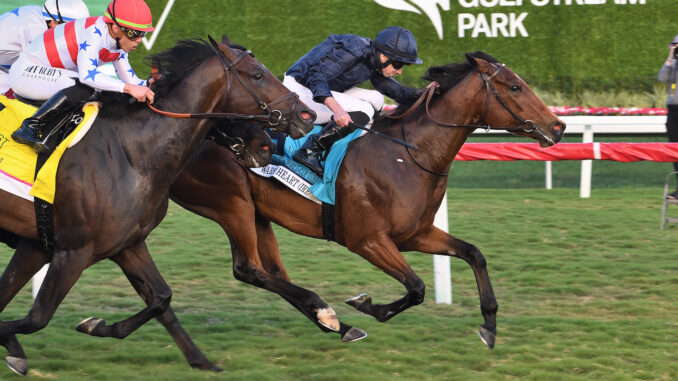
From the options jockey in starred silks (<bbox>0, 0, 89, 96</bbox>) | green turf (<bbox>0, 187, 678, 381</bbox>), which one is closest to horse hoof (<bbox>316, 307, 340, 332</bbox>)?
green turf (<bbox>0, 187, 678, 381</bbox>)

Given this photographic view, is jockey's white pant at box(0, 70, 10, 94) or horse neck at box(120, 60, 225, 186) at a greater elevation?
jockey's white pant at box(0, 70, 10, 94)

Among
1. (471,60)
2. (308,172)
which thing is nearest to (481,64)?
(471,60)

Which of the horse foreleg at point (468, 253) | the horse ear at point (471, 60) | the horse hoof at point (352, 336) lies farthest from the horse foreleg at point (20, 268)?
the horse ear at point (471, 60)

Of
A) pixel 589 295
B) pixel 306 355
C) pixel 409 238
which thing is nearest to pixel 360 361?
pixel 306 355

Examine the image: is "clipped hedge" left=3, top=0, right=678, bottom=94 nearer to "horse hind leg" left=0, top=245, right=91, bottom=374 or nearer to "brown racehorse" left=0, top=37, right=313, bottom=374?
"brown racehorse" left=0, top=37, right=313, bottom=374

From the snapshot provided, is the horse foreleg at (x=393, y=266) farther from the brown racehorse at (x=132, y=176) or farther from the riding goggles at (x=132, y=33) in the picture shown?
the riding goggles at (x=132, y=33)

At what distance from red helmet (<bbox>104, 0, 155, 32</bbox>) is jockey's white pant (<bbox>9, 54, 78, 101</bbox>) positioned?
14.2 inches

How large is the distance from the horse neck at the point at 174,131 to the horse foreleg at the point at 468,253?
1417mm

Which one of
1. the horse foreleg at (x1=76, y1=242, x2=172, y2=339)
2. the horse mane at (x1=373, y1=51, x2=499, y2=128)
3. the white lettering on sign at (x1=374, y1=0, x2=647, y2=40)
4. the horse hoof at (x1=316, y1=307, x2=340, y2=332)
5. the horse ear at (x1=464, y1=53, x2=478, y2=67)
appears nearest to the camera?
the horse foreleg at (x1=76, y1=242, x2=172, y2=339)

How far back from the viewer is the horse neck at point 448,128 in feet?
17.6

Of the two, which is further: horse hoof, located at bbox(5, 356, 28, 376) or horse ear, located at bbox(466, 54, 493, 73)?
horse ear, located at bbox(466, 54, 493, 73)

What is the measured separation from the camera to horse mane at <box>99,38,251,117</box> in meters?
4.63

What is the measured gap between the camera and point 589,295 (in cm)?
651

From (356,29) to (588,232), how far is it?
6.27m
